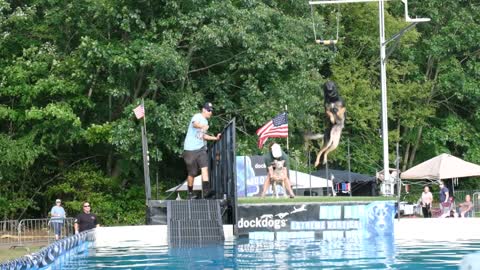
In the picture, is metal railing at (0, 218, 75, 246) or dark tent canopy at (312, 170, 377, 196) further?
dark tent canopy at (312, 170, 377, 196)

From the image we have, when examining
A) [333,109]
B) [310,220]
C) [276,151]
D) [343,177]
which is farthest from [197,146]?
[343,177]

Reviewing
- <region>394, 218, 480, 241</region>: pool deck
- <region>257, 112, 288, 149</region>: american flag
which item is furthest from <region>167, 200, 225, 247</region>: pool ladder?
<region>257, 112, 288, 149</region>: american flag

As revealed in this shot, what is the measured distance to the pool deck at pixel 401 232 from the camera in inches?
813

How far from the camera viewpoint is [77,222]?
2117cm

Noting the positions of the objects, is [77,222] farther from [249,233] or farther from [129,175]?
[129,175]

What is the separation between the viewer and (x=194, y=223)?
2000 cm

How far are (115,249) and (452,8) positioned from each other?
29.7m

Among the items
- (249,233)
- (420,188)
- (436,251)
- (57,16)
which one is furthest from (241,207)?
(420,188)

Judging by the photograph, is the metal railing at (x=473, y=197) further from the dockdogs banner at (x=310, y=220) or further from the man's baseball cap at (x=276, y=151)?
the man's baseball cap at (x=276, y=151)

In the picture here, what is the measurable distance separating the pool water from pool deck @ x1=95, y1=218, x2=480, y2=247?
4.12ft

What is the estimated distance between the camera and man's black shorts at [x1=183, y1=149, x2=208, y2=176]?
20.7m

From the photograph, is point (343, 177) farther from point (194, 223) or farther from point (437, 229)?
point (194, 223)

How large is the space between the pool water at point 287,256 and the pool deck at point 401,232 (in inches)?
49.5

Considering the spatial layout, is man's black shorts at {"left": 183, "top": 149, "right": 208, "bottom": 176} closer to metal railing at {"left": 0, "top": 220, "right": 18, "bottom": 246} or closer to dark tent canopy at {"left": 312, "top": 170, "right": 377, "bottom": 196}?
metal railing at {"left": 0, "top": 220, "right": 18, "bottom": 246}
